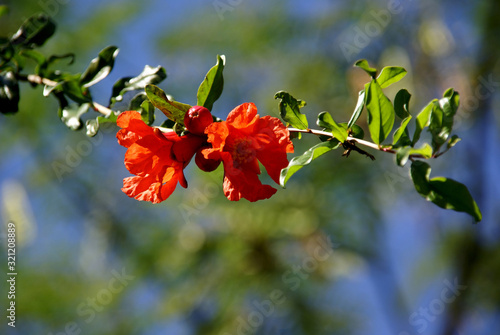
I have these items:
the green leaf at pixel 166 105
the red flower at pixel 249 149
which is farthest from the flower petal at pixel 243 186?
the green leaf at pixel 166 105

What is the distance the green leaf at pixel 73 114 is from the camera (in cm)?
115

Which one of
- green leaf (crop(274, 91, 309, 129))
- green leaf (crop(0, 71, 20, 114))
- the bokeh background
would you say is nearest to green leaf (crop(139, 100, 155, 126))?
green leaf (crop(274, 91, 309, 129))

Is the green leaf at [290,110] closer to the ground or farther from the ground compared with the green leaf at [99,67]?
closer to the ground

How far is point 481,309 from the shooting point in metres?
4.07

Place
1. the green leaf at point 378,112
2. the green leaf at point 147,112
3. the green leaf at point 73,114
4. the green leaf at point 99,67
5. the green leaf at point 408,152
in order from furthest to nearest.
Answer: the green leaf at point 99,67
the green leaf at point 73,114
the green leaf at point 147,112
the green leaf at point 378,112
the green leaf at point 408,152

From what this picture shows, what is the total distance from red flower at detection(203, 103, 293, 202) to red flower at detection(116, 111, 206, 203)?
64 millimetres

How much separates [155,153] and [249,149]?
0.60 ft

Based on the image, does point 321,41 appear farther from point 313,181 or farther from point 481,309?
point 481,309

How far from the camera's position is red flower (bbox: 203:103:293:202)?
3.01ft

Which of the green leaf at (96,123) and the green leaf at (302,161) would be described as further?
the green leaf at (96,123)

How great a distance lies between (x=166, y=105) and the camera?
94 centimetres

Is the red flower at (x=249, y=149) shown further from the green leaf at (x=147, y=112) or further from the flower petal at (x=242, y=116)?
the green leaf at (x=147, y=112)

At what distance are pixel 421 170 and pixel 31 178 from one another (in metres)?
4.38

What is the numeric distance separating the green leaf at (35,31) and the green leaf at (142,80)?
0.91ft
